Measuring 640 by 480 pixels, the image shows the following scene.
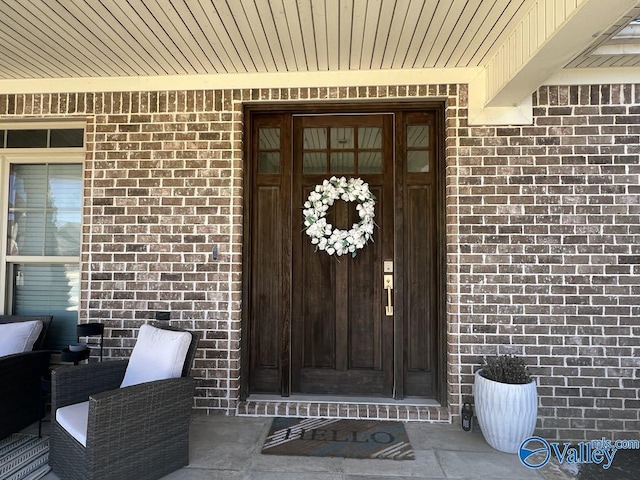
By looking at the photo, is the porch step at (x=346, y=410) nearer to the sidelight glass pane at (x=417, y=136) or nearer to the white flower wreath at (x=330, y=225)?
the white flower wreath at (x=330, y=225)

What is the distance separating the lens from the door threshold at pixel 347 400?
3.26 m

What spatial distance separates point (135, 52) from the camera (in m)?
2.98

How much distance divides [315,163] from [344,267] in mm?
946

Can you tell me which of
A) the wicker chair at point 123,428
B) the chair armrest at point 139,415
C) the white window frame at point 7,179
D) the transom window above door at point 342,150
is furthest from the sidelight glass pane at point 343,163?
the white window frame at point 7,179

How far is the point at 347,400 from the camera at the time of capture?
10.8 ft

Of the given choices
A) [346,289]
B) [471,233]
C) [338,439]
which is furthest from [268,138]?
[338,439]

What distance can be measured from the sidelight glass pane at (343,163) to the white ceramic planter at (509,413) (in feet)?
6.49

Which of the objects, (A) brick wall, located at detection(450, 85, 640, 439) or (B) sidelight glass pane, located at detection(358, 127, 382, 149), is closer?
(A) brick wall, located at detection(450, 85, 640, 439)

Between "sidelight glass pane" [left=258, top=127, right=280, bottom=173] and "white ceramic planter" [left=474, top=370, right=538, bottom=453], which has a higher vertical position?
"sidelight glass pane" [left=258, top=127, right=280, bottom=173]

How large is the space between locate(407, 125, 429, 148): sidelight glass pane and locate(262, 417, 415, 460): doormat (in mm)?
2310

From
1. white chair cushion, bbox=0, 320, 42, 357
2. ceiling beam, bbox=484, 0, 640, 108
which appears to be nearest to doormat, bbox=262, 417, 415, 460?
white chair cushion, bbox=0, 320, 42, 357

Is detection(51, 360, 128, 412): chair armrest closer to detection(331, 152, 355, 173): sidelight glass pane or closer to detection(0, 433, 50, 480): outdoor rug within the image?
detection(0, 433, 50, 480): outdoor rug

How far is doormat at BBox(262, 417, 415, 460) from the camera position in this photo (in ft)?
8.75

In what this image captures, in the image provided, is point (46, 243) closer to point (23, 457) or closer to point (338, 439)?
point (23, 457)
